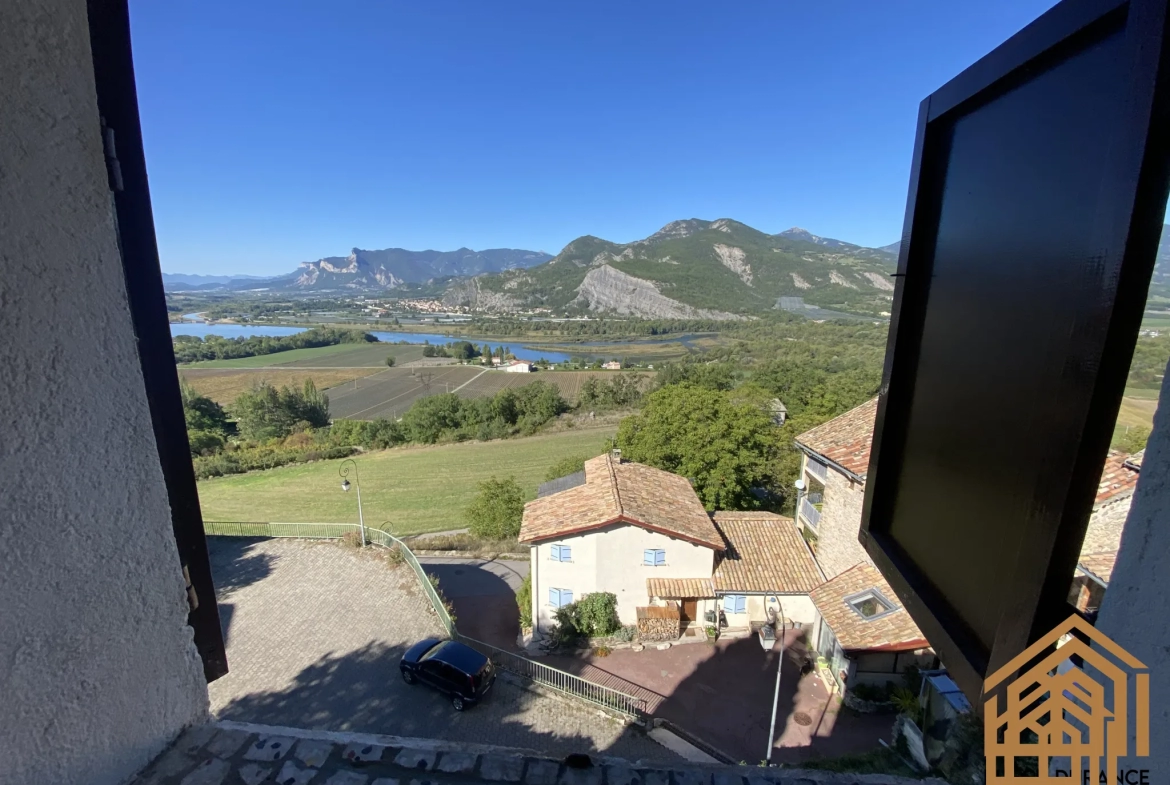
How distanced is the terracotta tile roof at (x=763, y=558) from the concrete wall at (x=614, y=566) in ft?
2.67

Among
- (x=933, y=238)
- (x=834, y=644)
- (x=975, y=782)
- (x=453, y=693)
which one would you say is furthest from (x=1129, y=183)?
(x=834, y=644)

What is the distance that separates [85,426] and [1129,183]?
101 inches

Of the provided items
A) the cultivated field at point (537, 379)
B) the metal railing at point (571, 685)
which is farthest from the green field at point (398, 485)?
the cultivated field at point (537, 379)

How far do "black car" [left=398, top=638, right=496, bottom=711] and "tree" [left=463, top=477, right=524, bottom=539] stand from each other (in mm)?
8706

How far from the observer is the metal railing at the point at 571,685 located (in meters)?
9.32

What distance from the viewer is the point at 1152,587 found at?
107cm

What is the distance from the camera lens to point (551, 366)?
70.2 meters

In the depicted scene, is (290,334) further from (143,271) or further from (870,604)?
(143,271)

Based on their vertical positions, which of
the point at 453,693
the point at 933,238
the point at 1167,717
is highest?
the point at 933,238

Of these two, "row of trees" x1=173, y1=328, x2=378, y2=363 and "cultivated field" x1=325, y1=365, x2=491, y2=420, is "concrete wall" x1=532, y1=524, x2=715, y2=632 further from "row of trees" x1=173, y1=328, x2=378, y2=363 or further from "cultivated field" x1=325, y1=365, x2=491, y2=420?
"row of trees" x1=173, y1=328, x2=378, y2=363

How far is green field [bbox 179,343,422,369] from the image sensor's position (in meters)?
69.6

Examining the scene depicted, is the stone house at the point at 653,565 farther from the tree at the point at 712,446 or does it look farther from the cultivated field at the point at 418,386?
the cultivated field at the point at 418,386

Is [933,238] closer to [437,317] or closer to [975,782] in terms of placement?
[975,782]

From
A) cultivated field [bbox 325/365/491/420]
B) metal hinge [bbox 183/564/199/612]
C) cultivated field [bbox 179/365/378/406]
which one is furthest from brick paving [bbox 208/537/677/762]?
cultivated field [bbox 179/365/378/406]
